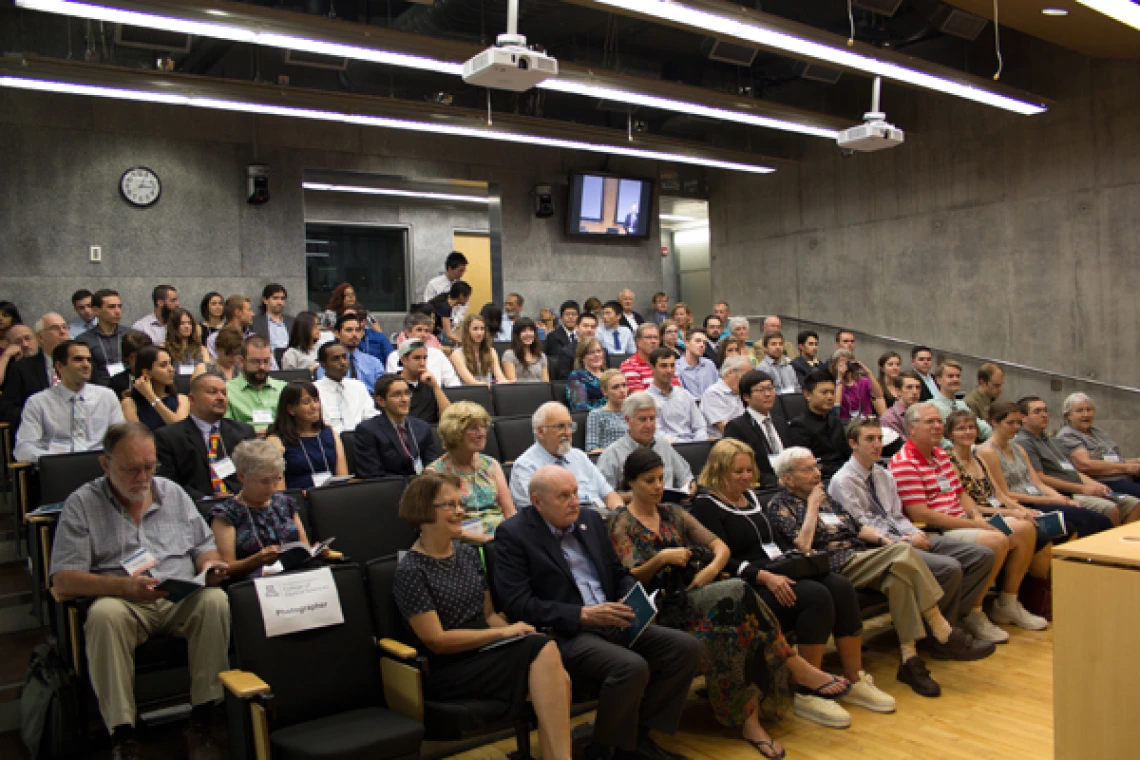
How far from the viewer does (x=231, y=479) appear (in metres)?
4.21

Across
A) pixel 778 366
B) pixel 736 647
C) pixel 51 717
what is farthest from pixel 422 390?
pixel 778 366

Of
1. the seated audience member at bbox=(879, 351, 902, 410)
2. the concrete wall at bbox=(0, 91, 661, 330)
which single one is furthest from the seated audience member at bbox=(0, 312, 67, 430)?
the seated audience member at bbox=(879, 351, 902, 410)

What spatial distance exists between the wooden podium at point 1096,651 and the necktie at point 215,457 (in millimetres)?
3346

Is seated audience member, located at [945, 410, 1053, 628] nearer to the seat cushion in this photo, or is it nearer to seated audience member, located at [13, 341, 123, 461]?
the seat cushion

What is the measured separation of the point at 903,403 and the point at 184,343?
16.3ft

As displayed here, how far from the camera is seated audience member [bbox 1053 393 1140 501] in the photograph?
5.98 metres

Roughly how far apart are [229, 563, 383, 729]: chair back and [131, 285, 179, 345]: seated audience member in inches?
183

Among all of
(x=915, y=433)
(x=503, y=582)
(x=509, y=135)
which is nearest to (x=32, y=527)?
(x=503, y=582)

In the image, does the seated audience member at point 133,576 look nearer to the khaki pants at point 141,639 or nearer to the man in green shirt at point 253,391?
the khaki pants at point 141,639

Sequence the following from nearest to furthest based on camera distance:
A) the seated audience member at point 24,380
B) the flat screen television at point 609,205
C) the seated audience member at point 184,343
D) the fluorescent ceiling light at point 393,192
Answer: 1. the seated audience member at point 24,380
2. the seated audience member at point 184,343
3. the flat screen television at point 609,205
4. the fluorescent ceiling light at point 393,192

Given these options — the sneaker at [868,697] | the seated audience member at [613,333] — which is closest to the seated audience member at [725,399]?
the sneaker at [868,697]

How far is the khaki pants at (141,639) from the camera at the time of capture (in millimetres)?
2754

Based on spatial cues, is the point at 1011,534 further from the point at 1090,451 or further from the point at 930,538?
the point at 1090,451

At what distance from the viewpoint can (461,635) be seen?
9.53ft
